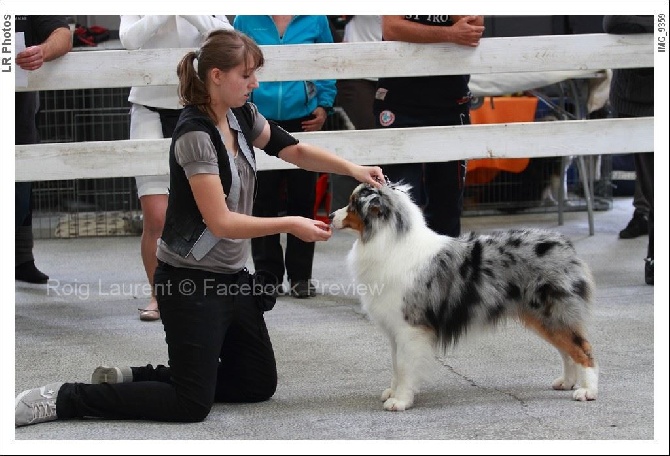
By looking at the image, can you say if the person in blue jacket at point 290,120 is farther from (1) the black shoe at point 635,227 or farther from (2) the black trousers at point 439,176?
(1) the black shoe at point 635,227

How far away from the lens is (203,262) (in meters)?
3.15

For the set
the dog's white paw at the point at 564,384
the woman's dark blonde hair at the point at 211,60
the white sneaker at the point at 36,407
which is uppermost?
the woman's dark blonde hair at the point at 211,60

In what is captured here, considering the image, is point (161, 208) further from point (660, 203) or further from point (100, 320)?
point (660, 203)

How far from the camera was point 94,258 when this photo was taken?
6402 mm

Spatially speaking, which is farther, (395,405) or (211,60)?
(395,405)

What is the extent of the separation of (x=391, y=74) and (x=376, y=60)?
100mm

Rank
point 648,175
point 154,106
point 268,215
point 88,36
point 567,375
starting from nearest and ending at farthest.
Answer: point 567,375 → point 154,106 → point 268,215 → point 648,175 → point 88,36

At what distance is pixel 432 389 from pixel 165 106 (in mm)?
1975

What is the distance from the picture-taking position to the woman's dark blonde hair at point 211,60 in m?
3.01

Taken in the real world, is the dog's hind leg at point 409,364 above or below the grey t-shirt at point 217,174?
below

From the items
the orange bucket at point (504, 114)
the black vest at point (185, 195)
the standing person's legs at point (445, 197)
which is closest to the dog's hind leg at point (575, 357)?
the black vest at point (185, 195)

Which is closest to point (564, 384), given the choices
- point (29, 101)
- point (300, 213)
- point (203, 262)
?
point (203, 262)

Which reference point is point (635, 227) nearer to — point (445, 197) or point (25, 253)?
point (445, 197)
